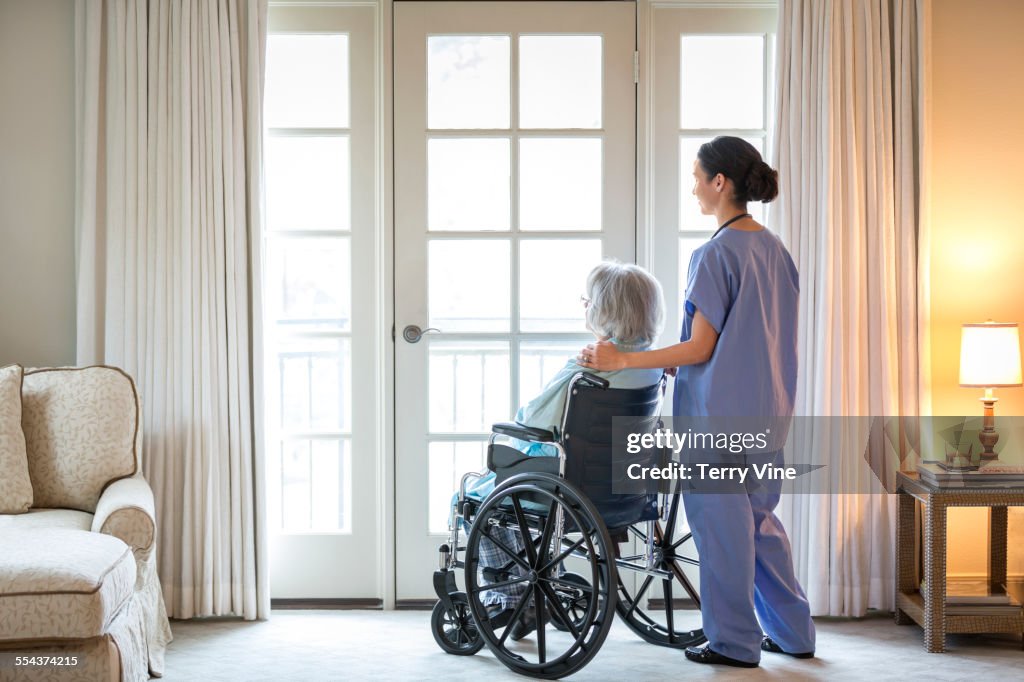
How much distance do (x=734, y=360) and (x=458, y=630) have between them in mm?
1153

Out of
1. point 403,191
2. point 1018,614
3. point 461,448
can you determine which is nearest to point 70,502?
point 461,448

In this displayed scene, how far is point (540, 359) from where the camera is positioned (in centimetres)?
328

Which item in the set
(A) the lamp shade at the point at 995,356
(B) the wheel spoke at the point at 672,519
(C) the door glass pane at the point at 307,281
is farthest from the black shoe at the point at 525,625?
(A) the lamp shade at the point at 995,356

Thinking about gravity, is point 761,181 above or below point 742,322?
above

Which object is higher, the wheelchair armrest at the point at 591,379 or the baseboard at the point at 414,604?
the wheelchair armrest at the point at 591,379

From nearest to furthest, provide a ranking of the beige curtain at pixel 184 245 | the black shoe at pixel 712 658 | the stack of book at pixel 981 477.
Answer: the black shoe at pixel 712 658, the stack of book at pixel 981 477, the beige curtain at pixel 184 245

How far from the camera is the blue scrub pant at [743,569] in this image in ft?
8.36

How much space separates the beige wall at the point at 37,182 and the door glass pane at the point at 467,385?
1305 millimetres

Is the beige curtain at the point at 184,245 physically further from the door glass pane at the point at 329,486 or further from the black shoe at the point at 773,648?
the black shoe at the point at 773,648

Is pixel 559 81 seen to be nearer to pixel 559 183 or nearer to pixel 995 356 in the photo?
pixel 559 183

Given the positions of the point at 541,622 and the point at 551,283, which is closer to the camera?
the point at 541,622

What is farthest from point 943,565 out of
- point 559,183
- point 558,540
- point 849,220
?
point 559,183

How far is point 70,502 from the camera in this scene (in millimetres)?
2820

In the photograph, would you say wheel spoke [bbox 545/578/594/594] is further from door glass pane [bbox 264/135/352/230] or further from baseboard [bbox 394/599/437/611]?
door glass pane [bbox 264/135/352/230]
